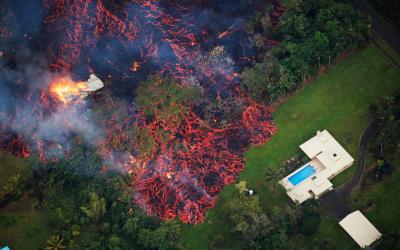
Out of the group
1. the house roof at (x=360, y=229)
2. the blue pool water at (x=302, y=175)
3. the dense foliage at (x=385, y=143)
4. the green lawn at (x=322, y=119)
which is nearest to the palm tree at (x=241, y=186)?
the green lawn at (x=322, y=119)

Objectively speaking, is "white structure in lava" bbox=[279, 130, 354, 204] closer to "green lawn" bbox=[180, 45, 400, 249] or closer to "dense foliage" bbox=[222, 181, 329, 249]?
"green lawn" bbox=[180, 45, 400, 249]

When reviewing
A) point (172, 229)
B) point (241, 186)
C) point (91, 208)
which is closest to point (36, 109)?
point (91, 208)

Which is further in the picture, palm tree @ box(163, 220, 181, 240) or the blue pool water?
the blue pool water

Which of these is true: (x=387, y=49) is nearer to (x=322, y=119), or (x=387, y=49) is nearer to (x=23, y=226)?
(x=322, y=119)

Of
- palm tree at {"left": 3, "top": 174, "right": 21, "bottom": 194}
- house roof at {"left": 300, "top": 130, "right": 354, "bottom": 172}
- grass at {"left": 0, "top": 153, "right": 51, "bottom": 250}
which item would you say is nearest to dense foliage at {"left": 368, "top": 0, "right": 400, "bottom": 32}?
house roof at {"left": 300, "top": 130, "right": 354, "bottom": 172}

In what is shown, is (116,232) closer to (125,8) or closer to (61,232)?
(61,232)

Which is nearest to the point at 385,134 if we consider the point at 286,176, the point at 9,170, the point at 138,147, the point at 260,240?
the point at 286,176
